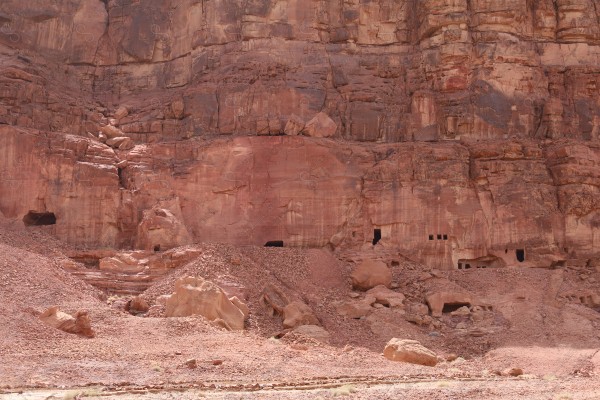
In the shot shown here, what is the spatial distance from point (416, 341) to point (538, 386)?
8.02 m

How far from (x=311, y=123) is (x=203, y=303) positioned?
46.7ft

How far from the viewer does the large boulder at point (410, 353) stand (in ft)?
105

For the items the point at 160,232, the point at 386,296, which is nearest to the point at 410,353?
the point at 386,296

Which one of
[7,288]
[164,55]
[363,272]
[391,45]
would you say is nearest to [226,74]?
[164,55]

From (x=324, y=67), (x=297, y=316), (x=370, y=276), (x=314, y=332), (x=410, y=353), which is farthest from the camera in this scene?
(x=324, y=67)

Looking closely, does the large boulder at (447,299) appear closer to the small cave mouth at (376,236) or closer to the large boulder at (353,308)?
the large boulder at (353,308)

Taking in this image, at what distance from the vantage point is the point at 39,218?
43.6 meters

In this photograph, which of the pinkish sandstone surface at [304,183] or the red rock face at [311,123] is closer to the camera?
the pinkish sandstone surface at [304,183]

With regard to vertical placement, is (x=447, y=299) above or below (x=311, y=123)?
below

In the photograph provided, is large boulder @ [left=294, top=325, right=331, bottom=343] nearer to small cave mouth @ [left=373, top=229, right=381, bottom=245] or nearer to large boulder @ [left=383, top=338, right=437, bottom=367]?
large boulder @ [left=383, top=338, right=437, bottom=367]

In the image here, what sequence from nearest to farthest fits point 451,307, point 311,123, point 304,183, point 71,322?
point 71,322 → point 451,307 → point 304,183 → point 311,123

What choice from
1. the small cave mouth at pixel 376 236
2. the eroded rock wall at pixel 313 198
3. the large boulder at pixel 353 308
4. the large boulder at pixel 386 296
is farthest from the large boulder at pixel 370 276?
the small cave mouth at pixel 376 236

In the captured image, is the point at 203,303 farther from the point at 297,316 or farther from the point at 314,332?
the point at 314,332

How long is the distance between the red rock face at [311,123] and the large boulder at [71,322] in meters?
10.4
